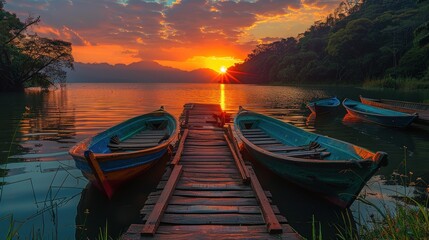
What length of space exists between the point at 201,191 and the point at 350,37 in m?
71.8

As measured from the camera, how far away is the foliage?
45594 mm

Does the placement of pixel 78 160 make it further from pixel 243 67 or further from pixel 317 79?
pixel 243 67

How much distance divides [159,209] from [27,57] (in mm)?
53436

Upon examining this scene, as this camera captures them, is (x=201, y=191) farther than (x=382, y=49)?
No

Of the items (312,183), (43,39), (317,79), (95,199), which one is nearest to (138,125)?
(95,199)

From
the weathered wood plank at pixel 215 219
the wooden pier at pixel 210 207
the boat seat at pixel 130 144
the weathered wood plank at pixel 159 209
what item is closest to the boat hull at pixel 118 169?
the wooden pier at pixel 210 207

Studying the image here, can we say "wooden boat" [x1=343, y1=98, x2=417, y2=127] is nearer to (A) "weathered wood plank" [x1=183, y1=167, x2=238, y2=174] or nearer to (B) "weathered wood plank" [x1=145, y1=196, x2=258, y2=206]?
(A) "weathered wood plank" [x1=183, y1=167, x2=238, y2=174]

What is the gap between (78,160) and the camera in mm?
6566

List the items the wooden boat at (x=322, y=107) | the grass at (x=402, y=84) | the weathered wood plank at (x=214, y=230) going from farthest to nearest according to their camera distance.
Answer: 1. the grass at (x=402, y=84)
2. the wooden boat at (x=322, y=107)
3. the weathered wood plank at (x=214, y=230)

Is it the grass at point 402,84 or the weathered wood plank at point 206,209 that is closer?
the weathered wood plank at point 206,209

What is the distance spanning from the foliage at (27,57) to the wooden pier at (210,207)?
1903 inches

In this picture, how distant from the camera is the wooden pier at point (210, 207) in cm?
439

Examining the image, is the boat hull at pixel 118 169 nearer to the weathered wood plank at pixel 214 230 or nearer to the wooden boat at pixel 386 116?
the weathered wood plank at pixel 214 230

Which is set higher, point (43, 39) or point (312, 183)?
point (43, 39)
